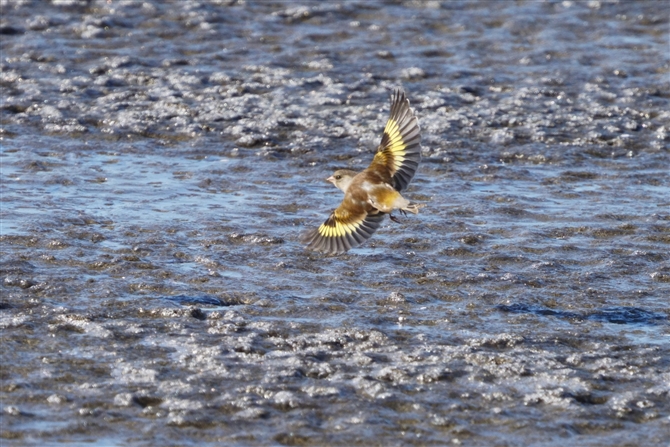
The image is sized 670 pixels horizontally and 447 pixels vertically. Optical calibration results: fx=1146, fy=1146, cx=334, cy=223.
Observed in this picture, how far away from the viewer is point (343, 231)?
8.91m

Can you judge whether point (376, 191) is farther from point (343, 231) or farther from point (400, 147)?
point (400, 147)

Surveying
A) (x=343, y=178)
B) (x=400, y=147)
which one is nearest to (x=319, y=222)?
(x=343, y=178)

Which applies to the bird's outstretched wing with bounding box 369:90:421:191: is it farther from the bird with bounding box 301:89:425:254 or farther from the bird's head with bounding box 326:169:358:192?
the bird's head with bounding box 326:169:358:192

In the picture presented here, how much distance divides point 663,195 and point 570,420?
5335mm

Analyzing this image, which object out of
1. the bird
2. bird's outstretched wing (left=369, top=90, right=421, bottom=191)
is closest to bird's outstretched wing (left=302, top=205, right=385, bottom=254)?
the bird

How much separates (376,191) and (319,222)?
2.04m

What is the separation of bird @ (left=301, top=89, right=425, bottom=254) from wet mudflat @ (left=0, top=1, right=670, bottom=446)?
0.46m

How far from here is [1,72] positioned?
14.9 metres

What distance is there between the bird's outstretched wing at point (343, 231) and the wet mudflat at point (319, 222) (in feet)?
1.35

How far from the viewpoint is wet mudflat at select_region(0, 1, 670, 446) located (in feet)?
23.3

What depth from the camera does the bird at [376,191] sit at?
882 centimetres

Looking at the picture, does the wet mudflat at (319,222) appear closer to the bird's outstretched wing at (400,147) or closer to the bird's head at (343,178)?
the bird's head at (343,178)

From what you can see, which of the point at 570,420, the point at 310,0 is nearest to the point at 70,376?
the point at 570,420

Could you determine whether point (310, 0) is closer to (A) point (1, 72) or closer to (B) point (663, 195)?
(A) point (1, 72)
